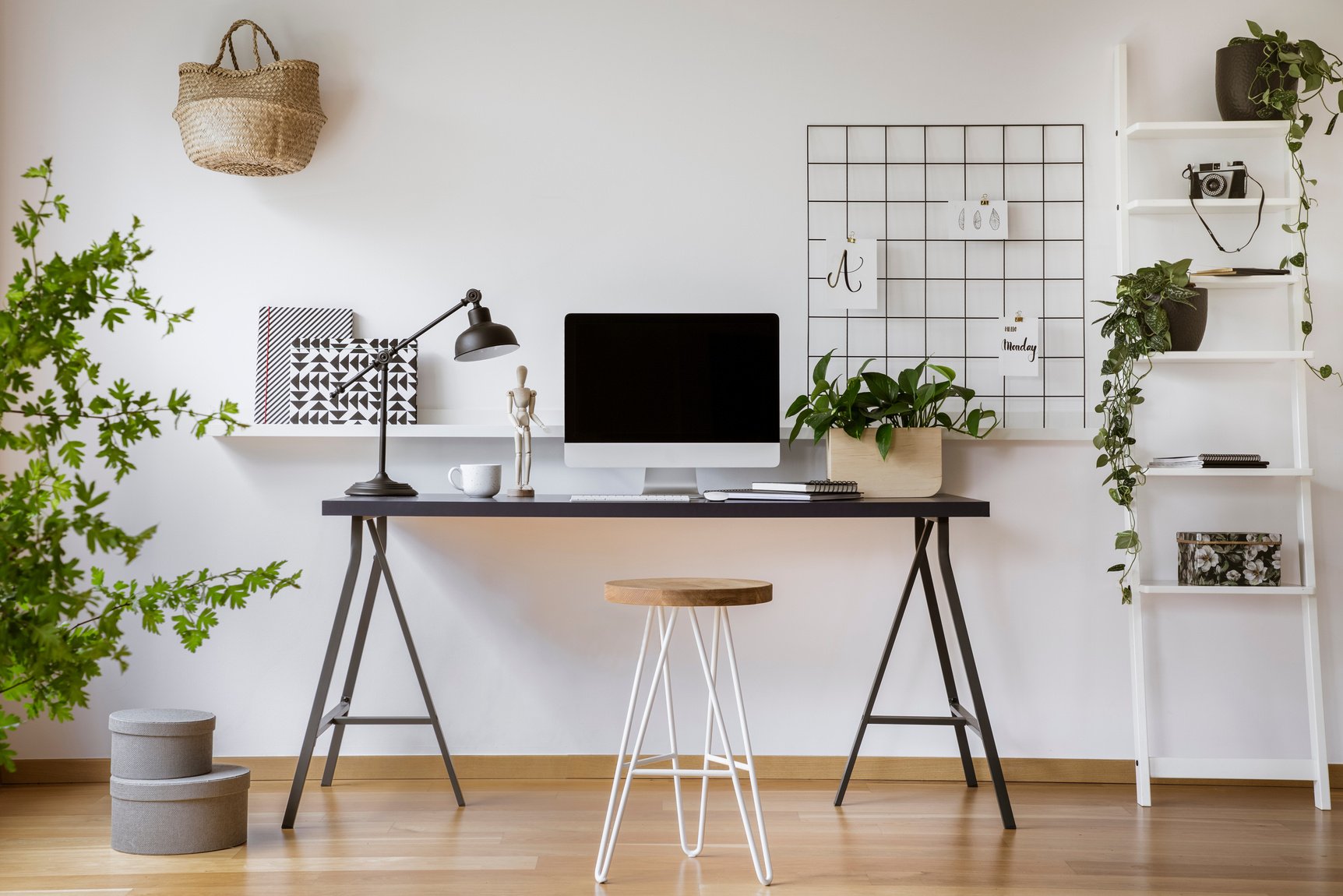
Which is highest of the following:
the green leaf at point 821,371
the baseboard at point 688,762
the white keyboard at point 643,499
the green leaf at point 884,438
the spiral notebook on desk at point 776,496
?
the green leaf at point 821,371

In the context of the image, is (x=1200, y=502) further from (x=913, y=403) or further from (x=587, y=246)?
(x=587, y=246)

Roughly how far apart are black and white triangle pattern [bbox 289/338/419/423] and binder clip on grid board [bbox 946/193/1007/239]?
163cm

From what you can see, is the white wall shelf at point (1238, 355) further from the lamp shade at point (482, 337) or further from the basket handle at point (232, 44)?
the basket handle at point (232, 44)

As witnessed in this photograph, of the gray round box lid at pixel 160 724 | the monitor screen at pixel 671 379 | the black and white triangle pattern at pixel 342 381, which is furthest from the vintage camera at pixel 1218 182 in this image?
the gray round box lid at pixel 160 724

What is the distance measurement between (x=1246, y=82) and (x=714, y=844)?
2.50 m

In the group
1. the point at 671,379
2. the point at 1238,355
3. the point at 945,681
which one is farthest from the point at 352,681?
the point at 1238,355

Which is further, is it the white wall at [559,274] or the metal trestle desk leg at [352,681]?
the white wall at [559,274]

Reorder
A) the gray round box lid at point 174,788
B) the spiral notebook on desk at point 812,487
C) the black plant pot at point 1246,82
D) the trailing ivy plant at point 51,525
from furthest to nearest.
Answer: the black plant pot at point 1246,82
the spiral notebook on desk at point 812,487
the gray round box lid at point 174,788
the trailing ivy plant at point 51,525

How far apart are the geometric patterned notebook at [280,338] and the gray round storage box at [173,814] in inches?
41.0

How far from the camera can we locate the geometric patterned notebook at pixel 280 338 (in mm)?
3088

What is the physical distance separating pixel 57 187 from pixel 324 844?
204cm

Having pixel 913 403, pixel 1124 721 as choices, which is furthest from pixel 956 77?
pixel 1124 721

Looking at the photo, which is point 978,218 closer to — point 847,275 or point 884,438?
point 847,275

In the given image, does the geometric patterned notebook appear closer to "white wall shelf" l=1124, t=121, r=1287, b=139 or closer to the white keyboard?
the white keyboard
